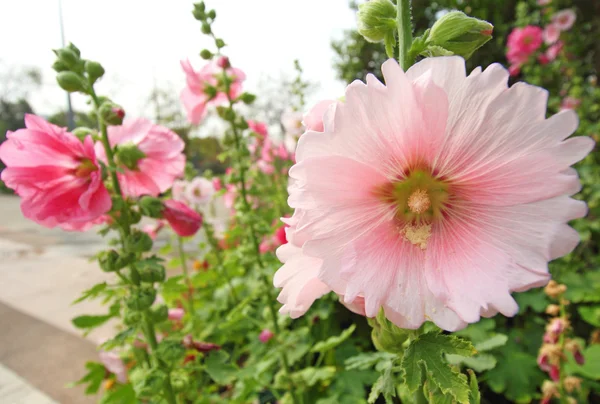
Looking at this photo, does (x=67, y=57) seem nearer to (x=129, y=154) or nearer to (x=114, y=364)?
(x=129, y=154)

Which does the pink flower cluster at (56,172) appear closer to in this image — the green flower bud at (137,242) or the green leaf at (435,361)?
the green flower bud at (137,242)

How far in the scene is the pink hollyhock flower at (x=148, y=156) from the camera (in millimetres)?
991

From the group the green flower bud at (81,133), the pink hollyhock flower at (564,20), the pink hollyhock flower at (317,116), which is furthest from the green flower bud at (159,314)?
the pink hollyhock flower at (564,20)

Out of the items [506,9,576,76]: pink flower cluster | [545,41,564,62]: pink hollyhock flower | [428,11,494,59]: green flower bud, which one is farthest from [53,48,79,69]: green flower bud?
[545,41,564,62]: pink hollyhock flower

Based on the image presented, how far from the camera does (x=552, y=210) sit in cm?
42

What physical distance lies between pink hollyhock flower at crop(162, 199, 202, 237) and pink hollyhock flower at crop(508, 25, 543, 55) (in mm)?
3397

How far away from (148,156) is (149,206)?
0.14 meters

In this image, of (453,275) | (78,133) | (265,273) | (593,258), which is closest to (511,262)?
(453,275)

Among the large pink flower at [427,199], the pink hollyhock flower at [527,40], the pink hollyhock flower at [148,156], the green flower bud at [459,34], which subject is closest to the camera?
the large pink flower at [427,199]

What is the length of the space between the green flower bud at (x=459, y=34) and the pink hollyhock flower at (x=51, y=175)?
0.69m

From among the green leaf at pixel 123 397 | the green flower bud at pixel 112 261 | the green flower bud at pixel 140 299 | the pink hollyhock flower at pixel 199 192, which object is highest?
the green flower bud at pixel 112 261

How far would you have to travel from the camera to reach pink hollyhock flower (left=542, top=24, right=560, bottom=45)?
3426 mm

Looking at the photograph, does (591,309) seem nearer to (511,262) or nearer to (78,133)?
(511,262)

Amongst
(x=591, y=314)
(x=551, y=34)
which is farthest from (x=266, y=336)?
(x=551, y=34)
